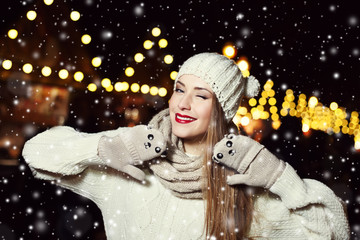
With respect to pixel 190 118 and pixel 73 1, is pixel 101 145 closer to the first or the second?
pixel 190 118

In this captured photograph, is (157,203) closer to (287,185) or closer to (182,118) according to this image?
(182,118)

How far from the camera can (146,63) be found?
3822mm

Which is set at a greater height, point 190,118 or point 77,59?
point 190,118

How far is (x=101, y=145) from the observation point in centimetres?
131

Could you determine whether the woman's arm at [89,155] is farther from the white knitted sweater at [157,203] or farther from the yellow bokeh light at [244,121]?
the yellow bokeh light at [244,121]

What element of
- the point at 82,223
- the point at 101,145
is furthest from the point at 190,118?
the point at 82,223

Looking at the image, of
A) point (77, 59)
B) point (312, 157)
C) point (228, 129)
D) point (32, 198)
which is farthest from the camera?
point (312, 157)

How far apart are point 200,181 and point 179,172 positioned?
0.08 metres

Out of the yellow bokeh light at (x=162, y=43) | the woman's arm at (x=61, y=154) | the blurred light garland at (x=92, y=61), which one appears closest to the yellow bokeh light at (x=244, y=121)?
the blurred light garland at (x=92, y=61)

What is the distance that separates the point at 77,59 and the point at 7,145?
1063 mm

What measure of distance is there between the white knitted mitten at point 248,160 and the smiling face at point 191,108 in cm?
14

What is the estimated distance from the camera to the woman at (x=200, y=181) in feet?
4.44

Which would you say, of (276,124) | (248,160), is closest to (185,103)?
(248,160)

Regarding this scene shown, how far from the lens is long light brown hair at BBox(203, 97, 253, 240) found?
143 cm
